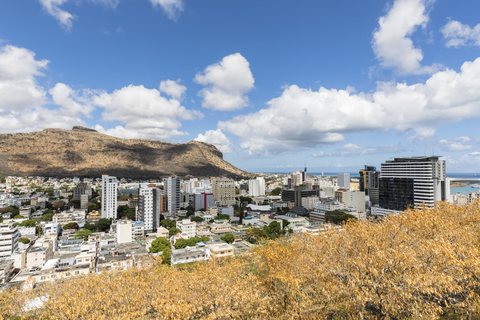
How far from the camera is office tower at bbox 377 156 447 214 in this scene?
31.0 metres

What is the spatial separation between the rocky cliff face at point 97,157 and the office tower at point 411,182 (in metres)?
99.0

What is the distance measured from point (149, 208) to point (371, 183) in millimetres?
59491

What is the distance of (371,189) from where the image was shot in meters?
63.7

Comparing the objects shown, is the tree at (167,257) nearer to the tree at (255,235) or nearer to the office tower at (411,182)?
the tree at (255,235)

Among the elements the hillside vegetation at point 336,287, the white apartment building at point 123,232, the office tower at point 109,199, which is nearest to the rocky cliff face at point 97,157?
the office tower at point 109,199

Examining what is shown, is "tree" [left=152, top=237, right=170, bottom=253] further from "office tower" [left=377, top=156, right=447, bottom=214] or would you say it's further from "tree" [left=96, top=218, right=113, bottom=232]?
"office tower" [left=377, top=156, right=447, bottom=214]

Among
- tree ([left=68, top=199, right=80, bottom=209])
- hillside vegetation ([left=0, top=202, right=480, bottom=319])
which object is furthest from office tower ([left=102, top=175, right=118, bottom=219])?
hillside vegetation ([left=0, top=202, right=480, bottom=319])

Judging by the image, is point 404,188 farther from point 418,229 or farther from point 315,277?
point 315,277

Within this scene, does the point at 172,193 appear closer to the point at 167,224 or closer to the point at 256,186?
the point at 167,224

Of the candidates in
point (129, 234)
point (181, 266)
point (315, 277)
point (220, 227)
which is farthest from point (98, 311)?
point (220, 227)

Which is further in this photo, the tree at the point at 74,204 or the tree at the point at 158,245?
the tree at the point at 74,204

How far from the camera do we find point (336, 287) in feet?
19.4

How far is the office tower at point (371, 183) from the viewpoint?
206 ft

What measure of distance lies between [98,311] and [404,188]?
125 feet
